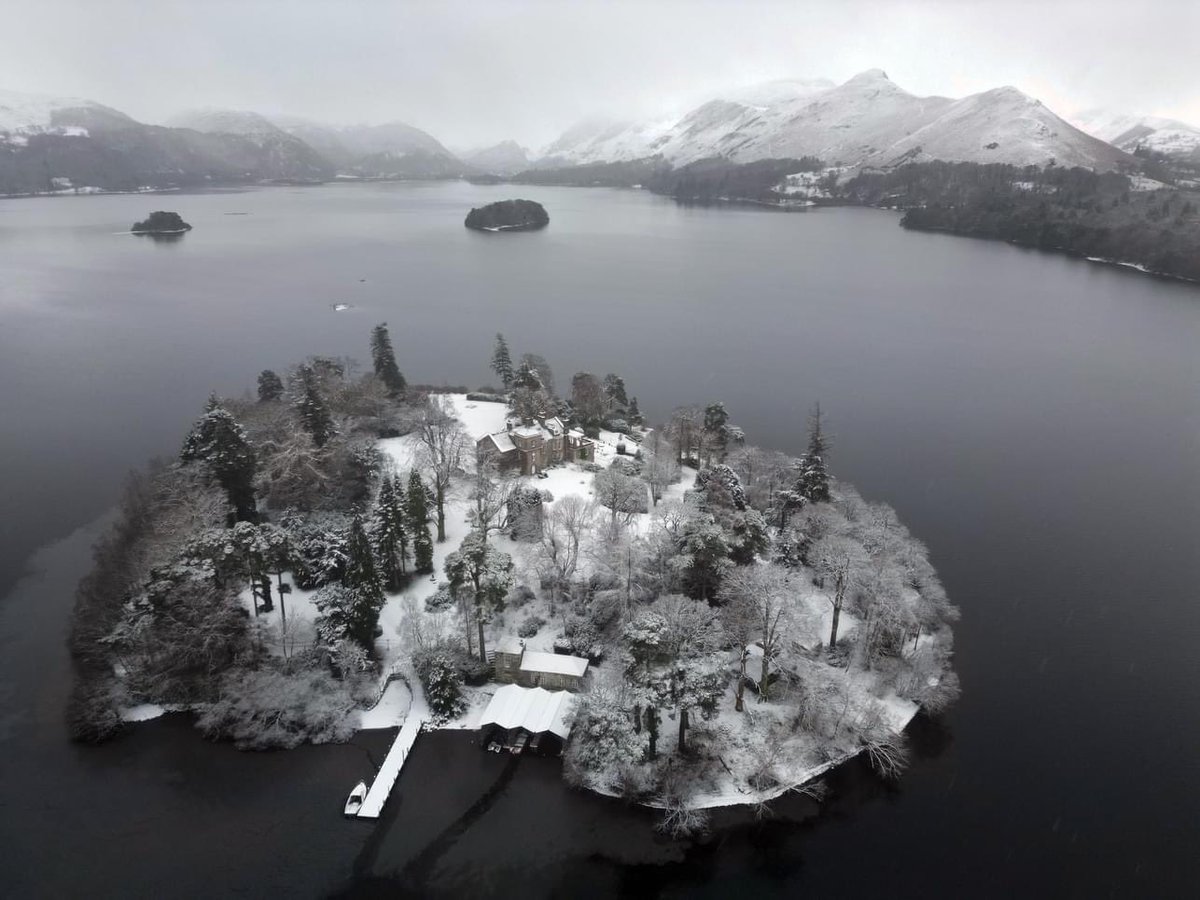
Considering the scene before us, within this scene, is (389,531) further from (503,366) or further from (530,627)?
(503,366)

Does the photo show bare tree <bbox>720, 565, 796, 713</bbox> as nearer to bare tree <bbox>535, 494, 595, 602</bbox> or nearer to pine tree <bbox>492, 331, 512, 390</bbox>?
bare tree <bbox>535, 494, 595, 602</bbox>

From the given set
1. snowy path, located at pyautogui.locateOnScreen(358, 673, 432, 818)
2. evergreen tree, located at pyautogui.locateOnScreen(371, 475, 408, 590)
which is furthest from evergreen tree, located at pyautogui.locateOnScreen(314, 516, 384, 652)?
snowy path, located at pyautogui.locateOnScreen(358, 673, 432, 818)

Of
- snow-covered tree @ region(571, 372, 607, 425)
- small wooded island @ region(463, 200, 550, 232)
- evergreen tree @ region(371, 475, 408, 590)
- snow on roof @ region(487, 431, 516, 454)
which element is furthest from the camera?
small wooded island @ region(463, 200, 550, 232)

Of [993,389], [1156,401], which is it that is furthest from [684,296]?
[1156,401]

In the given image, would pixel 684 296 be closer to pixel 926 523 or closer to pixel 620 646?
pixel 926 523

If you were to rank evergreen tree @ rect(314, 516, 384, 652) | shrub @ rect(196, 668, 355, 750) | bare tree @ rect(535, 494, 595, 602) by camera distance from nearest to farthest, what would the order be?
shrub @ rect(196, 668, 355, 750)
evergreen tree @ rect(314, 516, 384, 652)
bare tree @ rect(535, 494, 595, 602)

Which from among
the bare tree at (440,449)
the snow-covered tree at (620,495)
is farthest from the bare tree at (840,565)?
the bare tree at (440,449)
